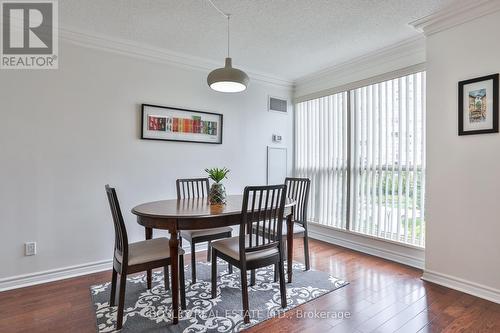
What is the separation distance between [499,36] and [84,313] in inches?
153

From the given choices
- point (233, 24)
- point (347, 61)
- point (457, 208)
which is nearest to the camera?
point (457, 208)

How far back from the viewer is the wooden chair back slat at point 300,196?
296cm

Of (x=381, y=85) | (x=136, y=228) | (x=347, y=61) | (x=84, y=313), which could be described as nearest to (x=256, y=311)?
(x=84, y=313)

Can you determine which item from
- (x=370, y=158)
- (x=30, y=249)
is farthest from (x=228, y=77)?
(x=30, y=249)

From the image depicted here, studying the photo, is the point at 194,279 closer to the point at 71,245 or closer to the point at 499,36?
the point at 71,245

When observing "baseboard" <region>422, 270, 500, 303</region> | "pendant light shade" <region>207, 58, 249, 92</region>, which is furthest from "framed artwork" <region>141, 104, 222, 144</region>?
"baseboard" <region>422, 270, 500, 303</region>

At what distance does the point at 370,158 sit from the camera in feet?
11.4

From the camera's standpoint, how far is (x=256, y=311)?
210 cm

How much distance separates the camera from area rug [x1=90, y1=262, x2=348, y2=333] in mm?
1926

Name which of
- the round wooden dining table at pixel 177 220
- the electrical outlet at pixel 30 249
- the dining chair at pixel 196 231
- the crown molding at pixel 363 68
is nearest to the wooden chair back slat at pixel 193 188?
the dining chair at pixel 196 231

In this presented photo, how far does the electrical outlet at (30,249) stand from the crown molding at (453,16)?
4.14 metres

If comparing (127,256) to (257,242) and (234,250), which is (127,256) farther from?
(257,242)

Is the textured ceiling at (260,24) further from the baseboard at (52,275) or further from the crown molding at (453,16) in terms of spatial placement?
the baseboard at (52,275)

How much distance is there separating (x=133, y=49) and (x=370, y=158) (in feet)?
10.1
